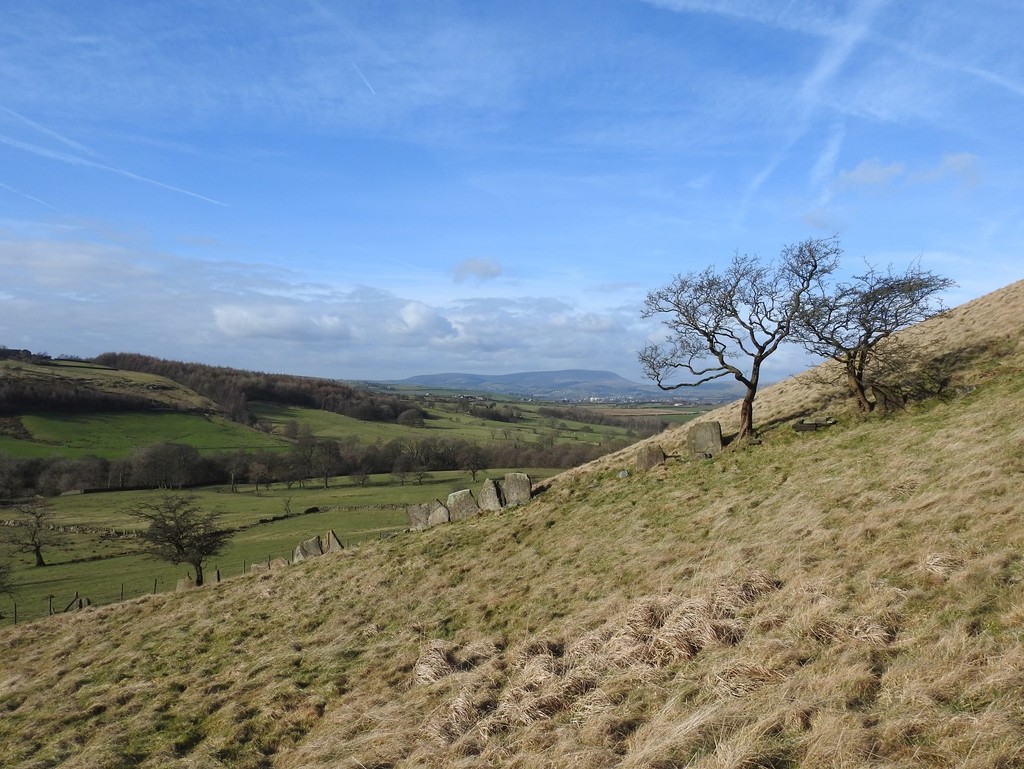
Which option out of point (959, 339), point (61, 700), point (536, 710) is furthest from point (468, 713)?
point (959, 339)

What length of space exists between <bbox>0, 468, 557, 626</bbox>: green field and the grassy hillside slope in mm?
11981

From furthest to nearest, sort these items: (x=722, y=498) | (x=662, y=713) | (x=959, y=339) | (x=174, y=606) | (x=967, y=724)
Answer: (x=959, y=339)
(x=174, y=606)
(x=722, y=498)
(x=662, y=713)
(x=967, y=724)

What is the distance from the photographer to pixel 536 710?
788cm

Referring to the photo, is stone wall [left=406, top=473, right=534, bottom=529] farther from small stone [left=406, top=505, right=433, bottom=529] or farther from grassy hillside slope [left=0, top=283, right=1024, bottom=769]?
grassy hillside slope [left=0, top=283, right=1024, bottom=769]

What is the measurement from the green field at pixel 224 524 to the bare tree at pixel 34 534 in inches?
34.1

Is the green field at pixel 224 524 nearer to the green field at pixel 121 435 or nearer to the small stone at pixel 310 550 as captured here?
the small stone at pixel 310 550

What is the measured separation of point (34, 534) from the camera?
57469 mm

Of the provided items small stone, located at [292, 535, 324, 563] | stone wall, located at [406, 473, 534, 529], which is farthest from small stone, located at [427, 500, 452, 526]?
small stone, located at [292, 535, 324, 563]

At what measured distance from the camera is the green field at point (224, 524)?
141 ft

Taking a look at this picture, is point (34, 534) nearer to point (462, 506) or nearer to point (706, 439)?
point (462, 506)

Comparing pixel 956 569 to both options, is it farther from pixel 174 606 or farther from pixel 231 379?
pixel 231 379

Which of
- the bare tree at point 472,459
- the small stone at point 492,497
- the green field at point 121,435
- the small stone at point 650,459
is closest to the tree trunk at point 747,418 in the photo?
the small stone at point 650,459

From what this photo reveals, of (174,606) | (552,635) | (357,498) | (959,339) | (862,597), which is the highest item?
(959,339)

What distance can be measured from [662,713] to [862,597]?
149 inches
